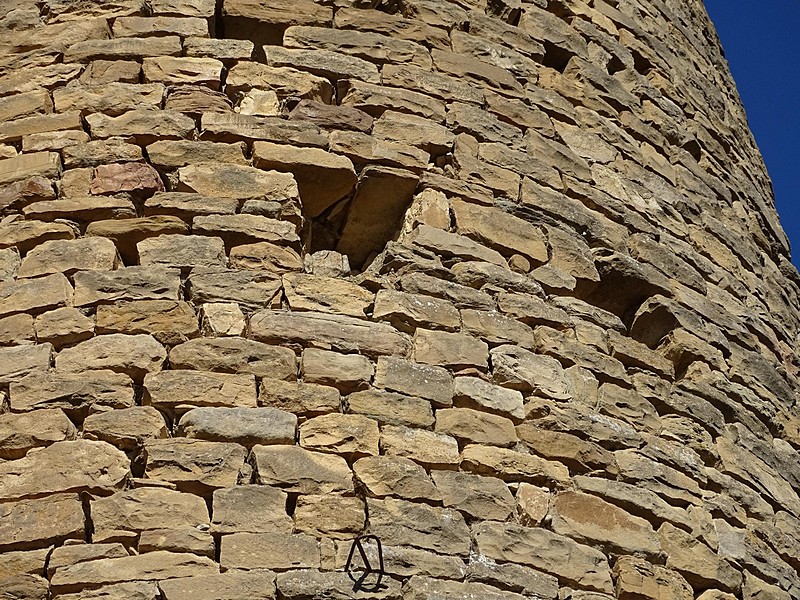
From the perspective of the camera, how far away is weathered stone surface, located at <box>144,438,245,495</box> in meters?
3.26

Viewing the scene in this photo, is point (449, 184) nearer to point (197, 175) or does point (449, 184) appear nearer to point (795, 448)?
point (197, 175)

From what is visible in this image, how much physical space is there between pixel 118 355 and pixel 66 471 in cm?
34

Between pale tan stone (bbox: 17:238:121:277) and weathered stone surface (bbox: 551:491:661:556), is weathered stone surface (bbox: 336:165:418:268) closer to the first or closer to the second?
pale tan stone (bbox: 17:238:121:277)

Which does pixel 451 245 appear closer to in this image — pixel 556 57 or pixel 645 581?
pixel 645 581

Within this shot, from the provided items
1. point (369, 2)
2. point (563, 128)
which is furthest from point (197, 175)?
point (563, 128)

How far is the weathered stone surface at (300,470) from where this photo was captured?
3.30 meters

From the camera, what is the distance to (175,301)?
3619mm

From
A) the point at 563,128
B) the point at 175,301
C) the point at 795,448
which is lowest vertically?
the point at 795,448

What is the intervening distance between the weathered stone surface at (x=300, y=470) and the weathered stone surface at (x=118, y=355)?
0.36 metres

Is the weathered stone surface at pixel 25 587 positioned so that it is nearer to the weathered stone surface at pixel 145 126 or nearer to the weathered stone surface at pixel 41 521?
the weathered stone surface at pixel 41 521

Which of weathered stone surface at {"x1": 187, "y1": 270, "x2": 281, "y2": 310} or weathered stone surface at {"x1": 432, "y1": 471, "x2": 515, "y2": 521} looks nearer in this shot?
A: weathered stone surface at {"x1": 432, "y1": 471, "x2": 515, "y2": 521}

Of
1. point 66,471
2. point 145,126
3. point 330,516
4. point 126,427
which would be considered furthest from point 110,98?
point 330,516

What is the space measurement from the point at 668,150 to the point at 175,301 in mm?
2175

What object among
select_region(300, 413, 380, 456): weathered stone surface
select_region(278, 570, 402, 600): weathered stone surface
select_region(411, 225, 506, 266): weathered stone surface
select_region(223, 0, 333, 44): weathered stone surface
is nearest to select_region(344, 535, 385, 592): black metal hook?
select_region(278, 570, 402, 600): weathered stone surface
